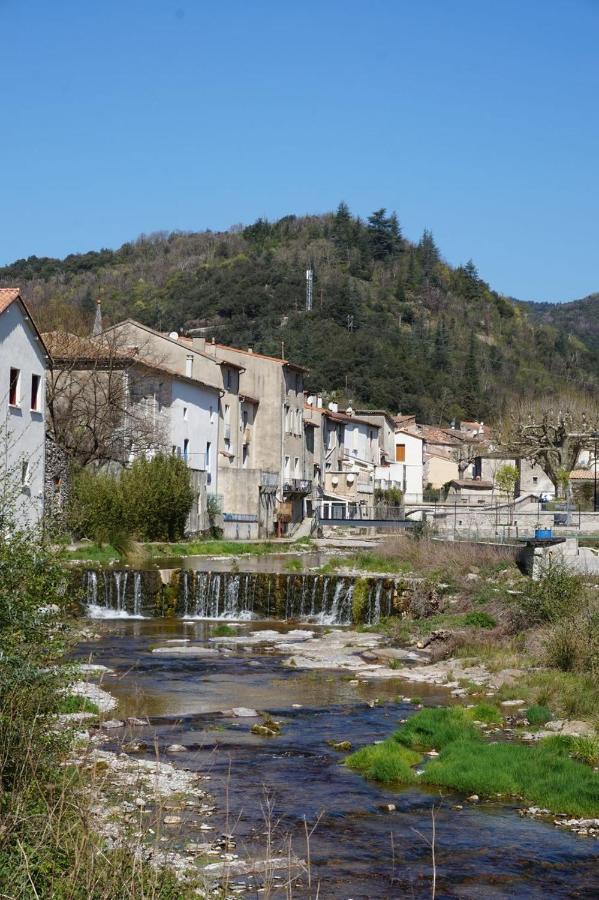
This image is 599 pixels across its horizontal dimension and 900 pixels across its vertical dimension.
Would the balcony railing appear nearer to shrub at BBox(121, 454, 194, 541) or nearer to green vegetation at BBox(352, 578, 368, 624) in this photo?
shrub at BBox(121, 454, 194, 541)

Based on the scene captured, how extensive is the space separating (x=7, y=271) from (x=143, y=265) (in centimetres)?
1987

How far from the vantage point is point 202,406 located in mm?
55656

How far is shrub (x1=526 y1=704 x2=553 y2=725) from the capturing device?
16.6 m

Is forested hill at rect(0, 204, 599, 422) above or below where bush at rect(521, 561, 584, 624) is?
above

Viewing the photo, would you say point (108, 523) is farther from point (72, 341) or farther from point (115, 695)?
point (115, 695)

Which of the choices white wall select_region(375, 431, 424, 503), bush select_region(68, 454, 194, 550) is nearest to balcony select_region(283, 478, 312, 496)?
bush select_region(68, 454, 194, 550)

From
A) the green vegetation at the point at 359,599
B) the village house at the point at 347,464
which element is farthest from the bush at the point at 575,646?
the village house at the point at 347,464

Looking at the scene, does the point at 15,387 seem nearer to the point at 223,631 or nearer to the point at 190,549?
the point at 190,549

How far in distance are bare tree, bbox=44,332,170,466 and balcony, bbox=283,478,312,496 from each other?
14927mm

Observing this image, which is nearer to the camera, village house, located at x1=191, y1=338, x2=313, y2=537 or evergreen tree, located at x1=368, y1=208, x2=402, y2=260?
village house, located at x1=191, y1=338, x2=313, y2=537

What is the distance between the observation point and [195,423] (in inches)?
2154

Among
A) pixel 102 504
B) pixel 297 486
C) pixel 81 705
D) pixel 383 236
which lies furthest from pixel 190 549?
pixel 383 236

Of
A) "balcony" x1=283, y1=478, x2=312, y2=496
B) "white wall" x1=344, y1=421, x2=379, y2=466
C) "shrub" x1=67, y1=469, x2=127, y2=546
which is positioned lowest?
"shrub" x1=67, y1=469, x2=127, y2=546

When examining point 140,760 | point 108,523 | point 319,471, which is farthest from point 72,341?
point 140,760
